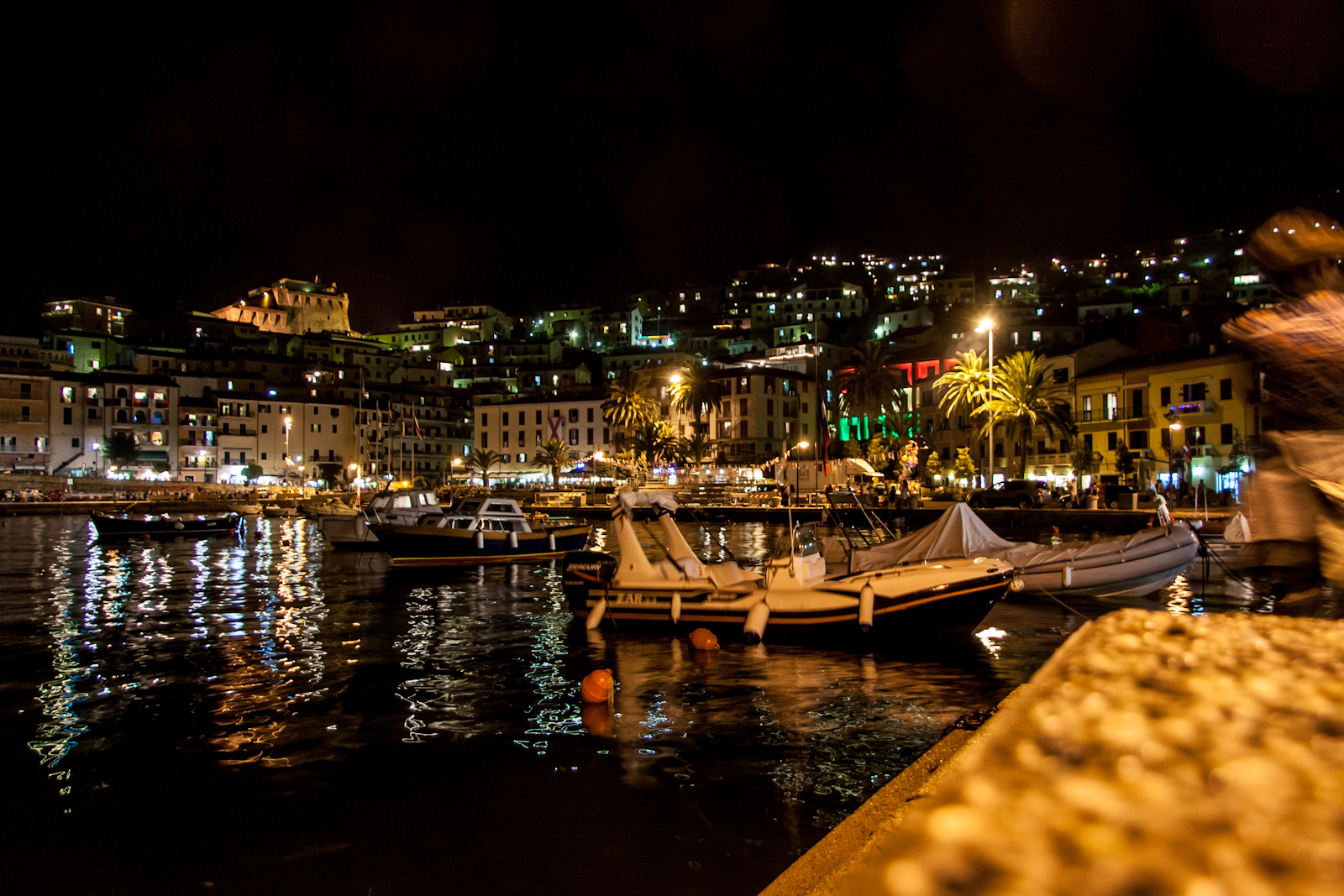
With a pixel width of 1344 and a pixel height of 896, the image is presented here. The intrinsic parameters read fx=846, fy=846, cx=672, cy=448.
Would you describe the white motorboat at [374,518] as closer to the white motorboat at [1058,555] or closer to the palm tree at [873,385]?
the white motorboat at [1058,555]

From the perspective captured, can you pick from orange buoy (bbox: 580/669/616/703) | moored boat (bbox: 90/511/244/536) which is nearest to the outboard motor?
orange buoy (bbox: 580/669/616/703)

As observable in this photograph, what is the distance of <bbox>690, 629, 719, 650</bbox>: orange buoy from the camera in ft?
52.4

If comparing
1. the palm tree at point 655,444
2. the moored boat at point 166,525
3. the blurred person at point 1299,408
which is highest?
the palm tree at point 655,444

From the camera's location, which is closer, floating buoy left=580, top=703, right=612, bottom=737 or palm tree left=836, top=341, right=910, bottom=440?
floating buoy left=580, top=703, right=612, bottom=737

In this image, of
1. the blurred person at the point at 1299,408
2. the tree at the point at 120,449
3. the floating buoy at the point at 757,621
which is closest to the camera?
the blurred person at the point at 1299,408

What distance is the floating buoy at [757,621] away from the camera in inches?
625

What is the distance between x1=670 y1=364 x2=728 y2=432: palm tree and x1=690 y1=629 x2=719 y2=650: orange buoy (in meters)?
75.4

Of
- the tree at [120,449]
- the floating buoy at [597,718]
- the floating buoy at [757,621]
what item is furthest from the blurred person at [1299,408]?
the tree at [120,449]

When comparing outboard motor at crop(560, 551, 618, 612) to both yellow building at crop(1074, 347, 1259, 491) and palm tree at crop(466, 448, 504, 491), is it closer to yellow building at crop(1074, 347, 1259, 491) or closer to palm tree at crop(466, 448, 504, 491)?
yellow building at crop(1074, 347, 1259, 491)

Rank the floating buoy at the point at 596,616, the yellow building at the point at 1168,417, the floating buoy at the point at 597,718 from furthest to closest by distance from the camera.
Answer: the yellow building at the point at 1168,417 → the floating buoy at the point at 596,616 → the floating buoy at the point at 597,718

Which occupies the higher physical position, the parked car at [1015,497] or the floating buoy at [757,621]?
the parked car at [1015,497]

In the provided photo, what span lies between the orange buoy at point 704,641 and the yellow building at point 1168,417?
1706 inches

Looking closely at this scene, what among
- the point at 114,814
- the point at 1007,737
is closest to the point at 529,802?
the point at 114,814

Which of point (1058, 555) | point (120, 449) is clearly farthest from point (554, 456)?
point (1058, 555)
